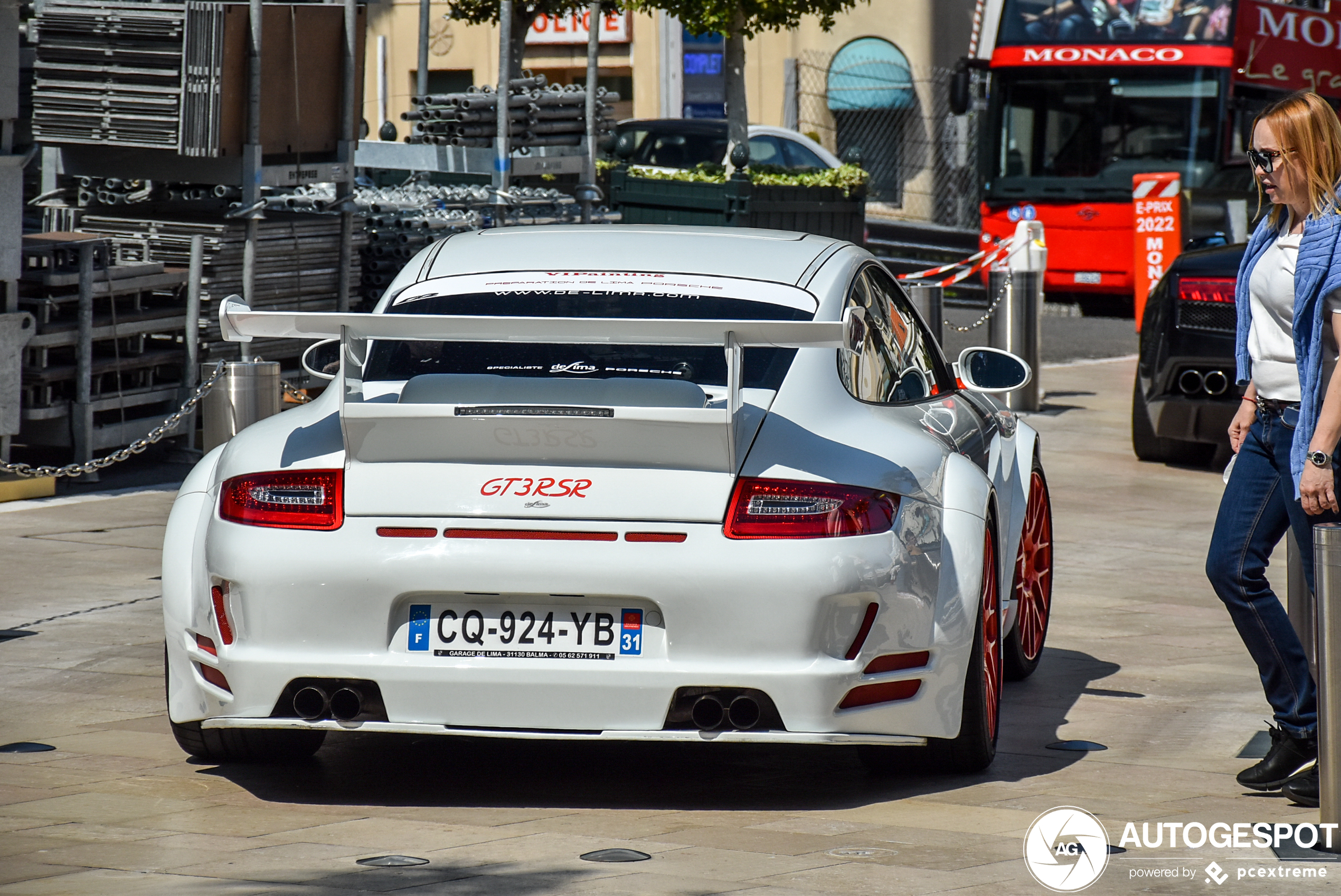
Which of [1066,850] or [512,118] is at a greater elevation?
[512,118]

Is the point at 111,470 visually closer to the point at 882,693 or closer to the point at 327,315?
the point at 327,315

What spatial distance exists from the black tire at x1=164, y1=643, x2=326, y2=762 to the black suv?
6973 millimetres

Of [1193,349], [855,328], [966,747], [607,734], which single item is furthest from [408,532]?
[1193,349]

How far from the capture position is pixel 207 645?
5.11 m

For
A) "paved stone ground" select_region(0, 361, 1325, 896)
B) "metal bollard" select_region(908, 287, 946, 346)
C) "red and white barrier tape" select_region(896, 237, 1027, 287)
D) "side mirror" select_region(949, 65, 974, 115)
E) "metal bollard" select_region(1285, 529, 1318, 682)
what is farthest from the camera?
"side mirror" select_region(949, 65, 974, 115)

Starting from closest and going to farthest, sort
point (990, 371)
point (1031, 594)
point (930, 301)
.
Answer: point (990, 371)
point (1031, 594)
point (930, 301)

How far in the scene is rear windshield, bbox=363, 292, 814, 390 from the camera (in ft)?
Result: 17.2

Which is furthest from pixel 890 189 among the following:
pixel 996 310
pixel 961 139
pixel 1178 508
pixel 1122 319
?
pixel 1178 508

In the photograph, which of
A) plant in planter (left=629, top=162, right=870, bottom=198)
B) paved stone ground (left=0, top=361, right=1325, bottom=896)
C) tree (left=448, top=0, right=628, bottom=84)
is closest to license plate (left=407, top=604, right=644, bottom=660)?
paved stone ground (left=0, top=361, right=1325, bottom=896)

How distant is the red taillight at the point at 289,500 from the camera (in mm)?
4902

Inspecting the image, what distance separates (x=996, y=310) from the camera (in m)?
14.9

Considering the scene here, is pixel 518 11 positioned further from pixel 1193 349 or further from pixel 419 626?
pixel 419 626

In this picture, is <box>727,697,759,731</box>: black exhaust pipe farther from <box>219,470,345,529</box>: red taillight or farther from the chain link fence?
the chain link fence

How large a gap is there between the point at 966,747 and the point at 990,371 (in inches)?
60.5
